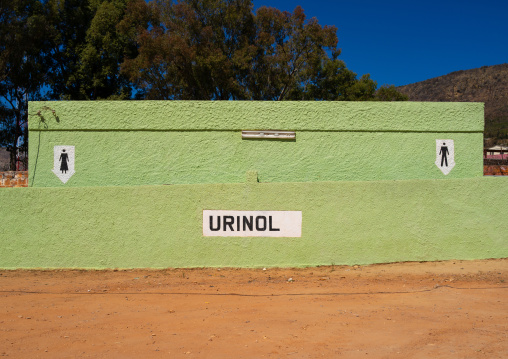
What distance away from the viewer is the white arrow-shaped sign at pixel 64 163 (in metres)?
9.94

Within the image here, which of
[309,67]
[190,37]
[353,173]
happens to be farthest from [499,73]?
[353,173]

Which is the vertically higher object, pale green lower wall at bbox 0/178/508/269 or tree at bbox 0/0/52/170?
tree at bbox 0/0/52/170

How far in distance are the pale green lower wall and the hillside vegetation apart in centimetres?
4401

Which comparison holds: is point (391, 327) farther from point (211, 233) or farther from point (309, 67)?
point (309, 67)

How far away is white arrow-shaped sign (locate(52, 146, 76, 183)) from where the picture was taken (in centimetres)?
994

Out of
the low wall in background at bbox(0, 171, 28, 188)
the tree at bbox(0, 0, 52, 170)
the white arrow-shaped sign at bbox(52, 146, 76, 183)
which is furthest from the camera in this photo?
the tree at bbox(0, 0, 52, 170)

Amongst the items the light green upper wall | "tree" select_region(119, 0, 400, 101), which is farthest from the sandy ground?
"tree" select_region(119, 0, 400, 101)

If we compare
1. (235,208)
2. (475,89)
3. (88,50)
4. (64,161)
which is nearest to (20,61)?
(88,50)

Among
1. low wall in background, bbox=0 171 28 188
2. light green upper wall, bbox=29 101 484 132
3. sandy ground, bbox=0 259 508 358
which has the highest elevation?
light green upper wall, bbox=29 101 484 132

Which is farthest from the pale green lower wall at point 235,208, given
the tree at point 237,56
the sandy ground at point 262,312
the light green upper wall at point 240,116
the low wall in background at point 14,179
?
the tree at point 237,56

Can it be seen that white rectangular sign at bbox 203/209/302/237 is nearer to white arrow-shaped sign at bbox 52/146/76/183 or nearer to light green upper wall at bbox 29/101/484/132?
light green upper wall at bbox 29/101/484/132

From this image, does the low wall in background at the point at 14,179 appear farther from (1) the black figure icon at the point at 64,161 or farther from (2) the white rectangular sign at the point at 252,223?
(2) the white rectangular sign at the point at 252,223

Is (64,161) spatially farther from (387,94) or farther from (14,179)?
(387,94)

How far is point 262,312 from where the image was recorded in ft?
20.6
